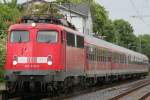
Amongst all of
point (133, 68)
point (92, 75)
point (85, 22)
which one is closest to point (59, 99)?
point (92, 75)

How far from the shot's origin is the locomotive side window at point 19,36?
69.5ft

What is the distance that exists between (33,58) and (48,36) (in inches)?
47.4

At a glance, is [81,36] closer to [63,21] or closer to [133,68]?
[63,21]

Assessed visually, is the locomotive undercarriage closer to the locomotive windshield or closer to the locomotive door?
the locomotive door

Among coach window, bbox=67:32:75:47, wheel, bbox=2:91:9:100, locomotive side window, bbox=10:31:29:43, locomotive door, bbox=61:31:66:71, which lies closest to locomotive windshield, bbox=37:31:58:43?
locomotive door, bbox=61:31:66:71

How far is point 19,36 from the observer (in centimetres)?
2131

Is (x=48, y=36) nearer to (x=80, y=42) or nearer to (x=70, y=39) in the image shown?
(x=70, y=39)

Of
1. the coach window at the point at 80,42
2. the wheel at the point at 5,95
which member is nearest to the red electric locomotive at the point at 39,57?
the wheel at the point at 5,95

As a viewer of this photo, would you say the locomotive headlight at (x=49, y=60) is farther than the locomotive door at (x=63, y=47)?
No

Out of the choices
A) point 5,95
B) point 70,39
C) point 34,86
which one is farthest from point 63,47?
point 5,95

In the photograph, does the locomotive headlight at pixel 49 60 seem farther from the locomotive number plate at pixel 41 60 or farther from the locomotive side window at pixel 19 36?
the locomotive side window at pixel 19 36

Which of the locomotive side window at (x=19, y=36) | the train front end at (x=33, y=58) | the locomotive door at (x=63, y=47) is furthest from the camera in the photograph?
the locomotive door at (x=63, y=47)

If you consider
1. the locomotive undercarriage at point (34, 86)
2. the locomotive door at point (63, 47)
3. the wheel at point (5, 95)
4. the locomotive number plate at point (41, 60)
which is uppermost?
the locomotive door at point (63, 47)

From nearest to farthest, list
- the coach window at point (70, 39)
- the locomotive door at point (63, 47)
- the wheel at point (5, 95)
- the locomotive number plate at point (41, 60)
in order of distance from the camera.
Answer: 1. the wheel at point (5, 95)
2. the locomotive number plate at point (41, 60)
3. the locomotive door at point (63, 47)
4. the coach window at point (70, 39)
